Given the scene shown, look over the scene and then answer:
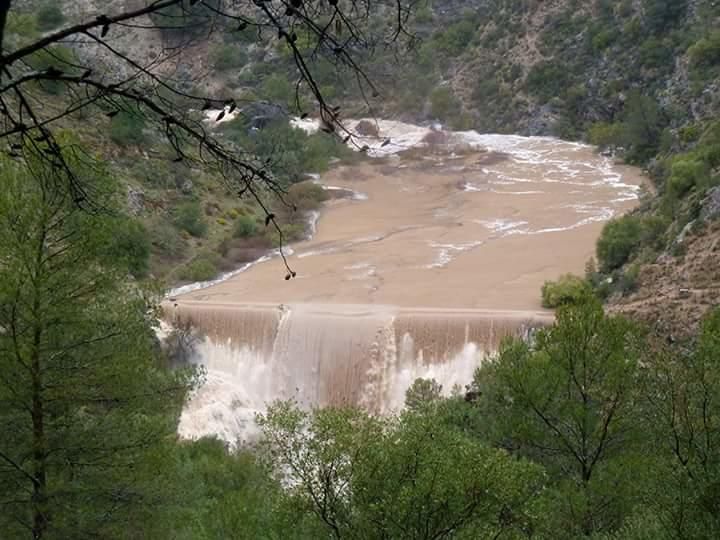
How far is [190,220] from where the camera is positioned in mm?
25875

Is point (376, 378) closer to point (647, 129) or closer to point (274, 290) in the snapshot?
point (274, 290)

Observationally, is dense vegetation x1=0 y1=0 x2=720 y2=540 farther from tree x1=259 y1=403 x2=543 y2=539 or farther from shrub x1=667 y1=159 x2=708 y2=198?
shrub x1=667 y1=159 x2=708 y2=198

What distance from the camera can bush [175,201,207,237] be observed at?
25.8m

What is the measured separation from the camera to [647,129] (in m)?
35.0

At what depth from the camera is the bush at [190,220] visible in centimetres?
2584

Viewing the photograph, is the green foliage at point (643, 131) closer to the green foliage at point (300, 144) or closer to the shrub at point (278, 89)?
the green foliage at point (300, 144)

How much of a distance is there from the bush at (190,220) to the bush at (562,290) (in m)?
11.2

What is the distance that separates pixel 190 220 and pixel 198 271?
10.9 ft

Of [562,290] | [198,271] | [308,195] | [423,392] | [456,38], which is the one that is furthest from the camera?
[456,38]

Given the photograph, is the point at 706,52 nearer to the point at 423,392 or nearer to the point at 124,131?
the point at 124,131

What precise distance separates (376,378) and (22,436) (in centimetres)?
1202

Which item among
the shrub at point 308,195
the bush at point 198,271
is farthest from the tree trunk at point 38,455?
the shrub at point 308,195

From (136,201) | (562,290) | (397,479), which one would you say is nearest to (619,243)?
(562,290)

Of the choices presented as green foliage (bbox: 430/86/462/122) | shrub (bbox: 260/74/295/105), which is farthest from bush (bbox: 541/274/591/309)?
green foliage (bbox: 430/86/462/122)
